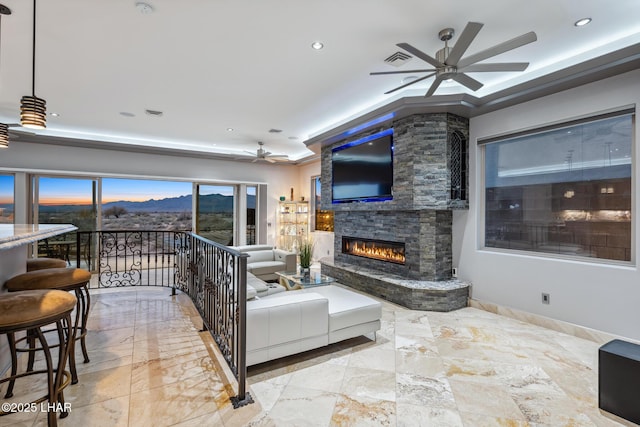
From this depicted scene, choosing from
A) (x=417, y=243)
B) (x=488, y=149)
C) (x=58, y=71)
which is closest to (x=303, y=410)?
(x=417, y=243)

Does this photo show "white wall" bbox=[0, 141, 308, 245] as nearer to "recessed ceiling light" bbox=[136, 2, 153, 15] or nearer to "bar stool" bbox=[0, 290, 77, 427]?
"recessed ceiling light" bbox=[136, 2, 153, 15]

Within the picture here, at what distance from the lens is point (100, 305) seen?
427cm

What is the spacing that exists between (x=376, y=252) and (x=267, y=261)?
7.10 ft

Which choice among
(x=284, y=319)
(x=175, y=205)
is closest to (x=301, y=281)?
(x=284, y=319)

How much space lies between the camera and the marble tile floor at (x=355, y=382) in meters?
2.03

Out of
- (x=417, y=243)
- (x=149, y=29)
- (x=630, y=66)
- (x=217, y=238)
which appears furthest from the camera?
(x=217, y=238)

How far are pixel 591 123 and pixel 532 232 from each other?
1416mm

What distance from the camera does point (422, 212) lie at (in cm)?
455

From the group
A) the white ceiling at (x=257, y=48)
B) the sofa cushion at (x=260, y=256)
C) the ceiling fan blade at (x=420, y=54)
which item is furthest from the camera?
the sofa cushion at (x=260, y=256)

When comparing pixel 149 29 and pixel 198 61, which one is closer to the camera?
pixel 149 29

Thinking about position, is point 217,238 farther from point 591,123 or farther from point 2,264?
point 591,123

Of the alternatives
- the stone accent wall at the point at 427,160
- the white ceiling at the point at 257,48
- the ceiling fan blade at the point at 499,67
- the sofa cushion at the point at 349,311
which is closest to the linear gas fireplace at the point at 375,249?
the stone accent wall at the point at 427,160

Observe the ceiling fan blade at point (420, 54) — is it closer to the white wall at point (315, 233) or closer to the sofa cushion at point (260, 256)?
the sofa cushion at point (260, 256)

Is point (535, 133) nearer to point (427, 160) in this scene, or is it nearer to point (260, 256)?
point (427, 160)
